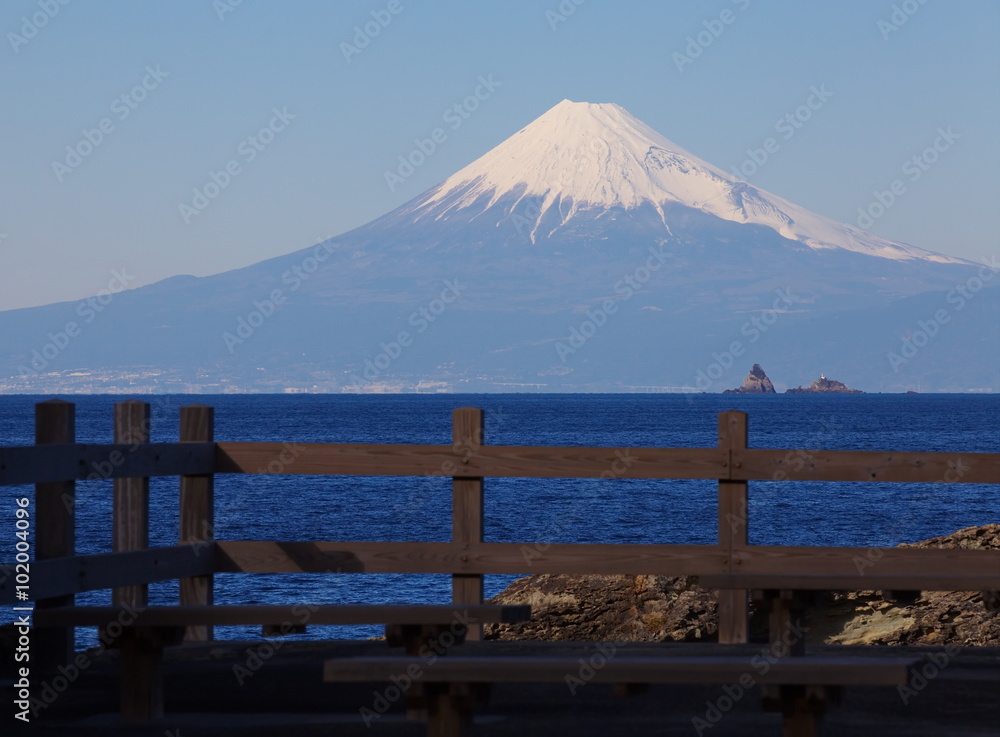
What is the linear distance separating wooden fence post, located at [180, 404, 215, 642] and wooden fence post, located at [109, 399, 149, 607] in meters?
0.22

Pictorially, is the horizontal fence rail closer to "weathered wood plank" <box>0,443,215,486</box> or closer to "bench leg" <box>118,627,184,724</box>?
"weathered wood plank" <box>0,443,215,486</box>

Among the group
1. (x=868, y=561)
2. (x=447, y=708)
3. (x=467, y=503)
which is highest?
(x=467, y=503)

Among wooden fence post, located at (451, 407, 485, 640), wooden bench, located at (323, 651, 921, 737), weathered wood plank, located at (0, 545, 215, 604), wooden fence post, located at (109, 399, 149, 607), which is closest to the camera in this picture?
wooden bench, located at (323, 651, 921, 737)

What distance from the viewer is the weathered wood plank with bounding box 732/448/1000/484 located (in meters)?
7.16

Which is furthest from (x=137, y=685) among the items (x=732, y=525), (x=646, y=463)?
(x=732, y=525)

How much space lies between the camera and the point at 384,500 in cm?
5206

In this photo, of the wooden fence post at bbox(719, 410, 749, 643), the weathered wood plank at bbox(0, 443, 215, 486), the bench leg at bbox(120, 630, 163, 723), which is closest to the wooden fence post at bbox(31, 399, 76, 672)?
the weathered wood plank at bbox(0, 443, 215, 486)

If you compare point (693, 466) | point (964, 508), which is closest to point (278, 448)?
point (693, 466)

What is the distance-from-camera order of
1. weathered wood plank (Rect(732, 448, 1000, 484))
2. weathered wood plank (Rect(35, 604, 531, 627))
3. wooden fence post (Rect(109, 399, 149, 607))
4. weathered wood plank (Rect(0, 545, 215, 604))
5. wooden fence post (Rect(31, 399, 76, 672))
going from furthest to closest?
1. wooden fence post (Rect(109, 399, 149, 607))
2. weathered wood plank (Rect(732, 448, 1000, 484))
3. wooden fence post (Rect(31, 399, 76, 672))
4. weathered wood plank (Rect(0, 545, 215, 604))
5. weathered wood plank (Rect(35, 604, 531, 627))

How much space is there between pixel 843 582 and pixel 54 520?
3641 mm

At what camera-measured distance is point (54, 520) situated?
21.7 ft

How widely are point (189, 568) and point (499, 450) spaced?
174 cm

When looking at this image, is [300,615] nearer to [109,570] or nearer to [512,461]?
[109,570]

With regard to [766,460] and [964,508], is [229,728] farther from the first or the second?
[964,508]
